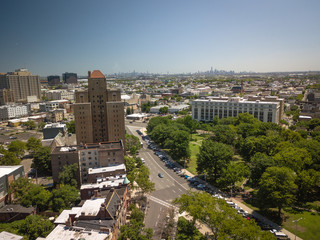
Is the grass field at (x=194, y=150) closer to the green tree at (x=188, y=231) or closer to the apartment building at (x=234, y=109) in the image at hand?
the apartment building at (x=234, y=109)

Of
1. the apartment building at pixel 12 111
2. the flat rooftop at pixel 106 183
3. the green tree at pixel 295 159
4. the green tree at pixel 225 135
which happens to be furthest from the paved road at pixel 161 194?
the apartment building at pixel 12 111

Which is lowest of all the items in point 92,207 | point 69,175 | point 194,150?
point 194,150

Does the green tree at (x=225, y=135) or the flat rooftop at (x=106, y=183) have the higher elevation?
the green tree at (x=225, y=135)

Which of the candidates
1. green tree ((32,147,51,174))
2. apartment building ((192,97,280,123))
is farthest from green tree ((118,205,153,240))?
apartment building ((192,97,280,123))

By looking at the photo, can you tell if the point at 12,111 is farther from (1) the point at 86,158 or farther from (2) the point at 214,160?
(2) the point at 214,160

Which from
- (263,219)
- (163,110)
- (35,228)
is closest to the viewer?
(35,228)

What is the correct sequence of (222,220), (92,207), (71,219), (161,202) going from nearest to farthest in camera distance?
(222,220), (71,219), (92,207), (161,202)

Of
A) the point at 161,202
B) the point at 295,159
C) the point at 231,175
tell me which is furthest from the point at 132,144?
the point at 295,159
